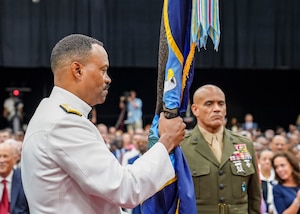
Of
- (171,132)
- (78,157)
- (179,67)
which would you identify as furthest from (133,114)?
(78,157)

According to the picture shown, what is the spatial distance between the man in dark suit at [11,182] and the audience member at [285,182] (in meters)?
1.89

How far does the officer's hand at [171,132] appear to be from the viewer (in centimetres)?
231

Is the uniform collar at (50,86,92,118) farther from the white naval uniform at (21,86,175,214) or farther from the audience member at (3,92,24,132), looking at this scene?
the audience member at (3,92,24,132)

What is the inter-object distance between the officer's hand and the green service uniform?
1.36m

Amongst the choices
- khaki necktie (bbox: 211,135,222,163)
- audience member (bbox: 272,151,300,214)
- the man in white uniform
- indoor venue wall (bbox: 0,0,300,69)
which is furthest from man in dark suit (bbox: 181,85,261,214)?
indoor venue wall (bbox: 0,0,300,69)

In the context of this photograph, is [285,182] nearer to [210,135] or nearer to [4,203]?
[210,135]

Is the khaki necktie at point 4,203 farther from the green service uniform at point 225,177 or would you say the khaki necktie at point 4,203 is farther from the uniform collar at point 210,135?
the uniform collar at point 210,135

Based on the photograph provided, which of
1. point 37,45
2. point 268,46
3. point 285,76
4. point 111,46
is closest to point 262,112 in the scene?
point 285,76

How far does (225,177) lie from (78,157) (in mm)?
1887

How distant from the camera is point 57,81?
224 centimetres

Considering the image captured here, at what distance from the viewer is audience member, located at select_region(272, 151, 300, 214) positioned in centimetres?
464

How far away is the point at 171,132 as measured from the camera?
2.37 meters

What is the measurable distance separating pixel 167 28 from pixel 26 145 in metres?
0.92

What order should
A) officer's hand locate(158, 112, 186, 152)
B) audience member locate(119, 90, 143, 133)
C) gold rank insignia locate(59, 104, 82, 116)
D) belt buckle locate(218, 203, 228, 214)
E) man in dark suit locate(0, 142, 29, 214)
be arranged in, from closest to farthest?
gold rank insignia locate(59, 104, 82, 116) → officer's hand locate(158, 112, 186, 152) → belt buckle locate(218, 203, 228, 214) → man in dark suit locate(0, 142, 29, 214) → audience member locate(119, 90, 143, 133)
